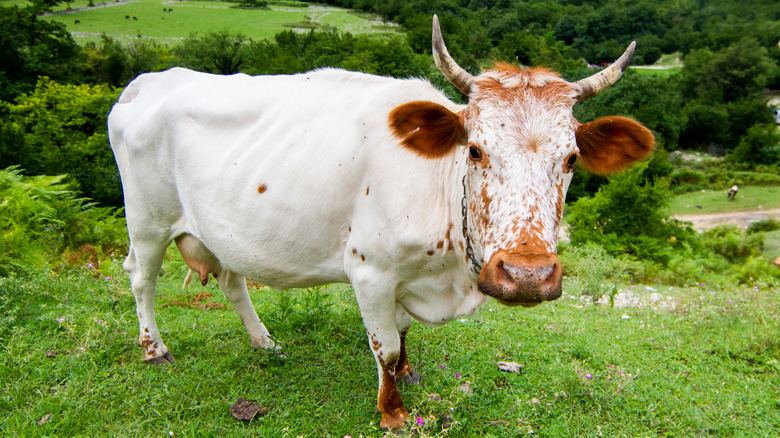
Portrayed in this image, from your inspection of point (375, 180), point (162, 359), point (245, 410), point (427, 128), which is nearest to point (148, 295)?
point (162, 359)

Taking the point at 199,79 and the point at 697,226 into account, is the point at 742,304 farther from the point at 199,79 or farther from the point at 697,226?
the point at 697,226

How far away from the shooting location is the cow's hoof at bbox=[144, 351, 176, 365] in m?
4.68

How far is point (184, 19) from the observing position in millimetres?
78000

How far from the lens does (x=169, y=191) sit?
14.2 ft

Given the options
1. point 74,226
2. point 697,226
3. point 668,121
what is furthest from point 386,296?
point 668,121

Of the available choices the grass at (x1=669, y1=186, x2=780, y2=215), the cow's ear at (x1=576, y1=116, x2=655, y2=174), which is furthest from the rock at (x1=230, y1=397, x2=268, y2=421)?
the grass at (x1=669, y1=186, x2=780, y2=215)

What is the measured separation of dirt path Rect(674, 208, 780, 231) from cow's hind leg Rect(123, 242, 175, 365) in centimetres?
3538

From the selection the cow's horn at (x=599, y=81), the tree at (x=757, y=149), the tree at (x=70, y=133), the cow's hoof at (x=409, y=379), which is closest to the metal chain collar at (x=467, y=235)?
the cow's horn at (x=599, y=81)

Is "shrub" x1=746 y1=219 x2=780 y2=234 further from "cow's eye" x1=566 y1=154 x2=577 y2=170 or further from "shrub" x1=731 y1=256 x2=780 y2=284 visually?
"cow's eye" x1=566 y1=154 x2=577 y2=170

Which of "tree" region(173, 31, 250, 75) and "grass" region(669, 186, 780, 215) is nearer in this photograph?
"grass" region(669, 186, 780, 215)

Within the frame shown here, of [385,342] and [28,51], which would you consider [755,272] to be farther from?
[28,51]

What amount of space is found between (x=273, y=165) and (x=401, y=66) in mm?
53272

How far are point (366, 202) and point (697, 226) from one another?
118 ft

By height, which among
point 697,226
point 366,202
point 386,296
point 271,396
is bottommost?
point 697,226
